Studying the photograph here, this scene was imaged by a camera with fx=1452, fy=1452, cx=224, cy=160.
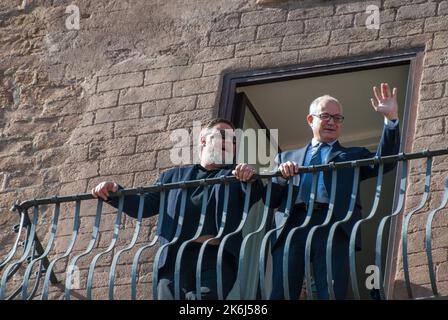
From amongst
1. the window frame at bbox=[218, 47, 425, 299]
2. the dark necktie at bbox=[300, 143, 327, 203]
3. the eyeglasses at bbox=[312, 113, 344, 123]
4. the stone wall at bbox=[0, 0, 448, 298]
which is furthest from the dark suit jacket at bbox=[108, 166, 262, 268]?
the window frame at bbox=[218, 47, 425, 299]

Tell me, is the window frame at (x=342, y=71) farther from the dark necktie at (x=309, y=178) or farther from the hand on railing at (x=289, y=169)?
the hand on railing at (x=289, y=169)

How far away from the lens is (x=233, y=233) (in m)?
7.69

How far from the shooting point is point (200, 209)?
813 centimetres

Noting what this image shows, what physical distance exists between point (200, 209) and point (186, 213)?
0.08m

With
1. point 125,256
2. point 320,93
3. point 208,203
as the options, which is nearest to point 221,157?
point 208,203

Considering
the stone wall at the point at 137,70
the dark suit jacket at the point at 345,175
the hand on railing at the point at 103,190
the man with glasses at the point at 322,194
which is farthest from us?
the stone wall at the point at 137,70

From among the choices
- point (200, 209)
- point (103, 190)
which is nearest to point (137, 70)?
point (103, 190)

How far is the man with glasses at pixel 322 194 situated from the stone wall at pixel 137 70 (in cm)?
87

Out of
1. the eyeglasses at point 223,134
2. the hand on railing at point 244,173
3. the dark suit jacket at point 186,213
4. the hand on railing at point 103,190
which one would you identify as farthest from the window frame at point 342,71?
the hand on railing at point 103,190

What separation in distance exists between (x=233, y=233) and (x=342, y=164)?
699 millimetres

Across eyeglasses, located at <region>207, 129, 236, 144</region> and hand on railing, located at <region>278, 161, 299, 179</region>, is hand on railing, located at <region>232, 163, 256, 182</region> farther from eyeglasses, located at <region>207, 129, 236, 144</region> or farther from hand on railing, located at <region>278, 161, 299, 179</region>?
eyeglasses, located at <region>207, 129, 236, 144</region>

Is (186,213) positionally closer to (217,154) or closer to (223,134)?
(217,154)

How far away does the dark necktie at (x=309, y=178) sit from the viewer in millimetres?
8008

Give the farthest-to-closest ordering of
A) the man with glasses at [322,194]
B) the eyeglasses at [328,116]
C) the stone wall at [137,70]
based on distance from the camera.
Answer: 1. the stone wall at [137,70]
2. the eyeglasses at [328,116]
3. the man with glasses at [322,194]
